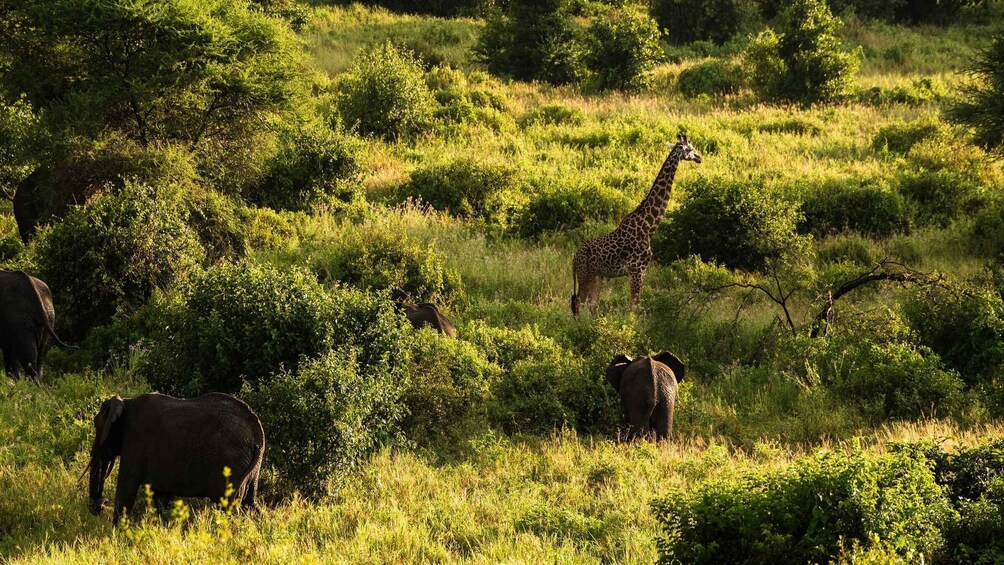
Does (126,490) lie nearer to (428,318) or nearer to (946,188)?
(428,318)

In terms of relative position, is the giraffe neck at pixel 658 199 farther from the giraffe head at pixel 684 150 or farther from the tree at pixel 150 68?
the tree at pixel 150 68

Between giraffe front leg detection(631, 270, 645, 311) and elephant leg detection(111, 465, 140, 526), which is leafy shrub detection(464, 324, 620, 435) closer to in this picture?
giraffe front leg detection(631, 270, 645, 311)

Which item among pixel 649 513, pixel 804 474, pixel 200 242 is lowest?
pixel 200 242

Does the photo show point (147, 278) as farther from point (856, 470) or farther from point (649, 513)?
point (856, 470)

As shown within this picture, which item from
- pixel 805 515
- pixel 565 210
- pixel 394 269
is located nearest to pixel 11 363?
pixel 394 269

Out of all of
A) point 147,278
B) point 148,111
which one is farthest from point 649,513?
point 148,111

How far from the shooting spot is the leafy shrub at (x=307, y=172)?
20609 mm

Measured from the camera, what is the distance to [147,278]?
1478cm

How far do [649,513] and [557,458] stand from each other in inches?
65.2

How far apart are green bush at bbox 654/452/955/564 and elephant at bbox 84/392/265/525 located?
3581 millimetres

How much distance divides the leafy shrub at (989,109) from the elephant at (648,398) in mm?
12692

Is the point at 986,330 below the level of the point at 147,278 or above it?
above

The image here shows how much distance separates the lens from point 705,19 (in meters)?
40.4

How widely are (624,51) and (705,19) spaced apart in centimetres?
1031
